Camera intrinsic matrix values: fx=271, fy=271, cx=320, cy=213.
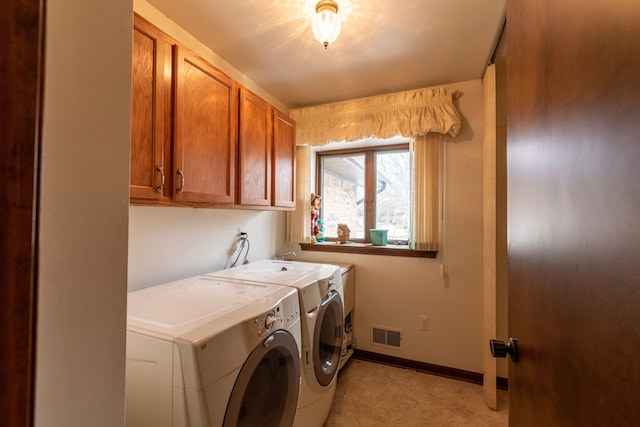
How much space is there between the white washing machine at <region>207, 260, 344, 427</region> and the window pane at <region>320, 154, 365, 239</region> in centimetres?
96

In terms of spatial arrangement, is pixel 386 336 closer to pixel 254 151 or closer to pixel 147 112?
pixel 254 151

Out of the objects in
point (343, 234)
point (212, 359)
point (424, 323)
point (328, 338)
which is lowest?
point (424, 323)

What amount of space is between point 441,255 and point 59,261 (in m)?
2.28

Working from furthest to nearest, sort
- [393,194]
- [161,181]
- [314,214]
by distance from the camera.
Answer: [314,214] < [393,194] < [161,181]

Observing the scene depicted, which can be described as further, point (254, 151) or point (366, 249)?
point (366, 249)

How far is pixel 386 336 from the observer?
235 centimetres

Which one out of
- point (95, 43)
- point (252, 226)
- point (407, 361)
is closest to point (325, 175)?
point (252, 226)

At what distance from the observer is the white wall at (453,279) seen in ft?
6.86

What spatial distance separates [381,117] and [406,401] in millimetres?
2141

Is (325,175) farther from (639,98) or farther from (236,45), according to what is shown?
(639,98)

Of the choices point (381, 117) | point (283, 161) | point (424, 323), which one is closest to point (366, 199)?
point (381, 117)

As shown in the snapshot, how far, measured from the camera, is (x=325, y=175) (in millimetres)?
2887

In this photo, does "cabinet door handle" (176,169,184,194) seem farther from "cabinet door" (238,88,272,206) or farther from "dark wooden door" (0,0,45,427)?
"dark wooden door" (0,0,45,427)

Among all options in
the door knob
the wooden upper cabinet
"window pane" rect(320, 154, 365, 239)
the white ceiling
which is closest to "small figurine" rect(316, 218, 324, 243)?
"window pane" rect(320, 154, 365, 239)
